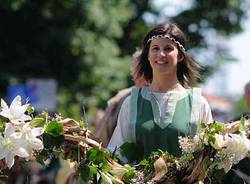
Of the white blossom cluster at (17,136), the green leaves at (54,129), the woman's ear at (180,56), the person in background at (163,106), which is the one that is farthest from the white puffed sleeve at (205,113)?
the white blossom cluster at (17,136)

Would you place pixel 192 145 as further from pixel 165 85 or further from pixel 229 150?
pixel 165 85

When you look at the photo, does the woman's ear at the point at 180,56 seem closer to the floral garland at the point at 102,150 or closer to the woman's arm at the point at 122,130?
the woman's arm at the point at 122,130

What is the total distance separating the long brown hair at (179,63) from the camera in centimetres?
473

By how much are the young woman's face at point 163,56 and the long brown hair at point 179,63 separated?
50mm

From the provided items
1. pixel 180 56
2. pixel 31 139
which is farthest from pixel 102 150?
pixel 180 56

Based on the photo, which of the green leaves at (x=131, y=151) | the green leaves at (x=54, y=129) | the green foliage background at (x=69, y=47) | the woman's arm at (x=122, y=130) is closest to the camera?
the green leaves at (x=54, y=129)

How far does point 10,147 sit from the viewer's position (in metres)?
3.85

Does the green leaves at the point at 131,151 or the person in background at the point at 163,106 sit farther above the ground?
the person in background at the point at 163,106

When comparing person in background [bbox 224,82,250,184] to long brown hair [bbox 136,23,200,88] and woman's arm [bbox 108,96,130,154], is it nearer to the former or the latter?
woman's arm [bbox 108,96,130,154]

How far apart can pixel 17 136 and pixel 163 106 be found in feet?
3.44

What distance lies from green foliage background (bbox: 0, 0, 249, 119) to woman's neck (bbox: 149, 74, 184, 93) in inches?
436

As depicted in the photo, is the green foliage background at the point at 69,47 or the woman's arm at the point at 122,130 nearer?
the woman's arm at the point at 122,130

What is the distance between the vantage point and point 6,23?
16578mm

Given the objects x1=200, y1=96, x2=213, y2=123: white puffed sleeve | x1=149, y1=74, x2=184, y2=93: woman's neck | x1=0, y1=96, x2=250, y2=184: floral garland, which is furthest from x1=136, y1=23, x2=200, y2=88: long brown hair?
x1=0, y1=96, x2=250, y2=184: floral garland
